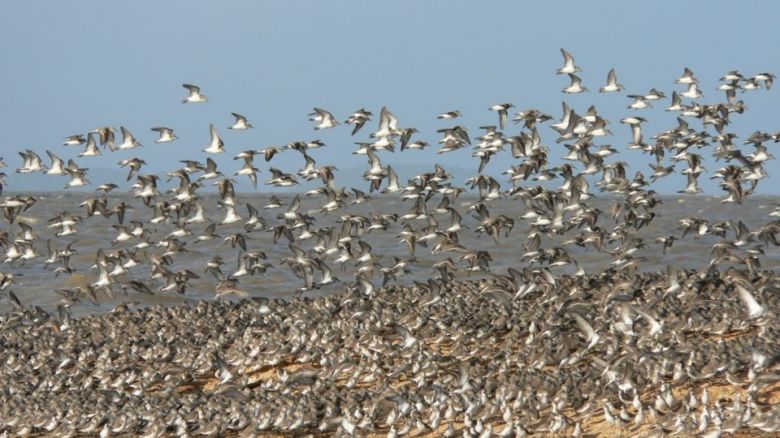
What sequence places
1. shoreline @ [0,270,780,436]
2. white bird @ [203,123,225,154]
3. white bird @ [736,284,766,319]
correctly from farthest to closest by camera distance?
1. white bird @ [203,123,225,154]
2. white bird @ [736,284,766,319]
3. shoreline @ [0,270,780,436]

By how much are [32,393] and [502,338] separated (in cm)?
1080

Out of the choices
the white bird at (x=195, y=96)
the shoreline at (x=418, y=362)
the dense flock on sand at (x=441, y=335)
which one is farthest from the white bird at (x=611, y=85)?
the white bird at (x=195, y=96)

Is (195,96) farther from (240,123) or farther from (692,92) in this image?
(692,92)

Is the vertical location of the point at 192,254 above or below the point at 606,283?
below

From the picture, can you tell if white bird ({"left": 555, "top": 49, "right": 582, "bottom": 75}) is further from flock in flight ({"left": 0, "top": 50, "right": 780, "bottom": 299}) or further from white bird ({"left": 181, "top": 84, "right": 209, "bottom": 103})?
white bird ({"left": 181, "top": 84, "right": 209, "bottom": 103})

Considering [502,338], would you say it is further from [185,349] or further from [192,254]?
[192,254]

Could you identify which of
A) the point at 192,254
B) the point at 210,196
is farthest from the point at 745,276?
the point at 210,196

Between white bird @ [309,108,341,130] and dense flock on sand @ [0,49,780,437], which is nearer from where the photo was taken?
dense flock on sand @ [0,49,780,437]

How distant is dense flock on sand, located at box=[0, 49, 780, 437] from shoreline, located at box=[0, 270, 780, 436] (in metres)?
0.06

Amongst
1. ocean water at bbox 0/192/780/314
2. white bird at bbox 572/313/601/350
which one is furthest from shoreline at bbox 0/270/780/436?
ocean water at bbox 0/192/780/314

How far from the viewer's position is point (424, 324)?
27.1 meters

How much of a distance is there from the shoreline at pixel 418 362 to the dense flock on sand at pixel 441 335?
0.06 m

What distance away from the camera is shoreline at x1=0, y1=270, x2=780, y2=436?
2019cm

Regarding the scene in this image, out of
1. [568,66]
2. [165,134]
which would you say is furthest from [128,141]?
[568,66]
